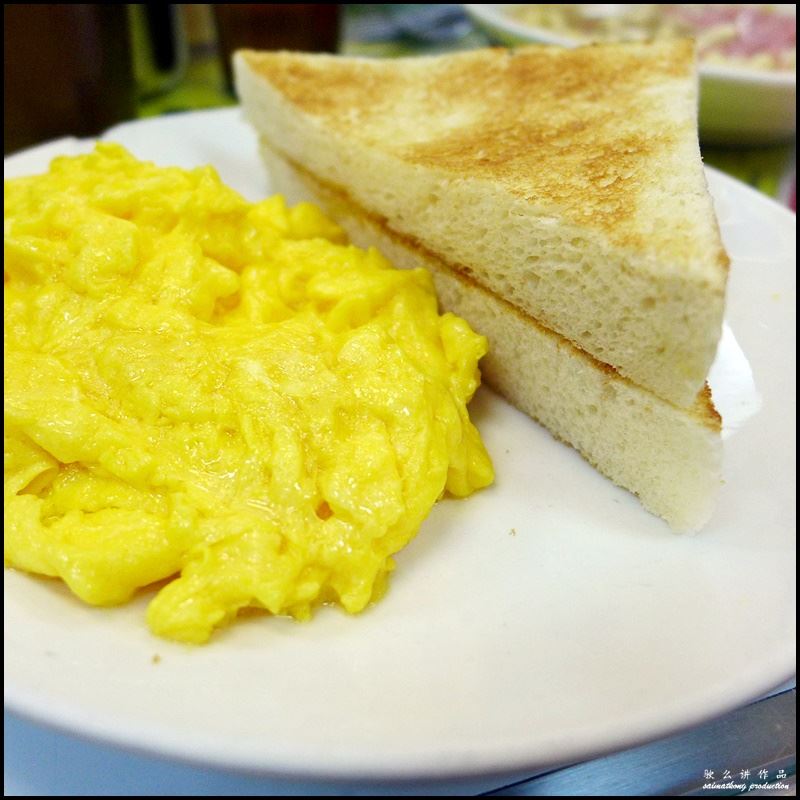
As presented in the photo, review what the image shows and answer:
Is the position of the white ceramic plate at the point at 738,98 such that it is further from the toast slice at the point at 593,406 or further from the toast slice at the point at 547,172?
the toast slice at the point at 593,406

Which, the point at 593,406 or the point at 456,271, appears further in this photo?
the point at 456,271

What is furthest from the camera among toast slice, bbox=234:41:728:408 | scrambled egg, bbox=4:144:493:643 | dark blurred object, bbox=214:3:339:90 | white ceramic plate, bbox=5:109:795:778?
dark blurred object, bbox=214:3:339:90

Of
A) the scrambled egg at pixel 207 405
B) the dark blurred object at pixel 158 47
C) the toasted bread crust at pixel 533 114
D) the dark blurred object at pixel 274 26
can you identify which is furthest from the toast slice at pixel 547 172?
the dark blurred object at pixel 158 47

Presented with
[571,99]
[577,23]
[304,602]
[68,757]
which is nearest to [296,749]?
[304,602]

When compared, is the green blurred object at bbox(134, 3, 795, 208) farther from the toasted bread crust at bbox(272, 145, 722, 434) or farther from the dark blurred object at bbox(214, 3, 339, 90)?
the toasted bread crust at bbox(272, 145, 722, 434)

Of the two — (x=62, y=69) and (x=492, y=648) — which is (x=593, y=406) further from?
(x=62, y=69)

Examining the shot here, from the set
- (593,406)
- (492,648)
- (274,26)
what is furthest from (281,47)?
(492,648)

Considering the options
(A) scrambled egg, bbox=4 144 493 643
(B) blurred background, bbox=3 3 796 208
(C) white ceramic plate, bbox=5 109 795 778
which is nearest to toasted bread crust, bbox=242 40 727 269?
(A) scrambled egg, bbox=4 144 493 643
